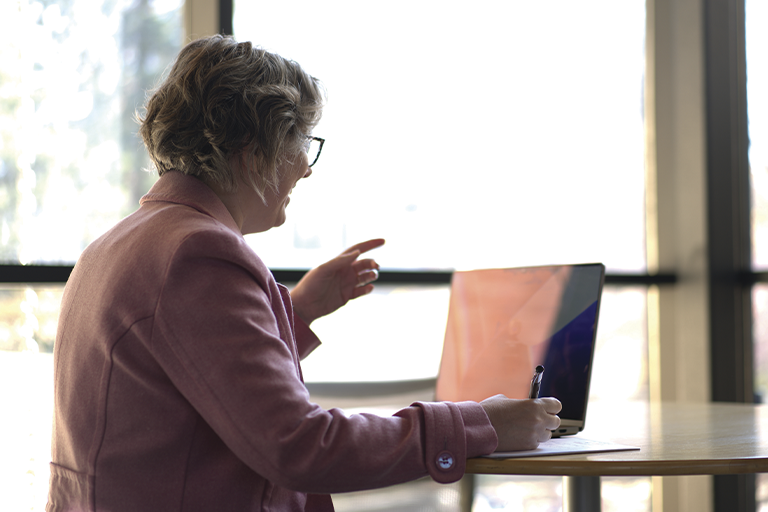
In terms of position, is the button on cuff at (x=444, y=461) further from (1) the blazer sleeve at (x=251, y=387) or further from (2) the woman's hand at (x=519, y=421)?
(2) the woman's hand at (x=519, y=421)

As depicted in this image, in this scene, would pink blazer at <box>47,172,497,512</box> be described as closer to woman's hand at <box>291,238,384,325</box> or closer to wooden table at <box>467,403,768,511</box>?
wooden table at <box>467,403,768,511</box>

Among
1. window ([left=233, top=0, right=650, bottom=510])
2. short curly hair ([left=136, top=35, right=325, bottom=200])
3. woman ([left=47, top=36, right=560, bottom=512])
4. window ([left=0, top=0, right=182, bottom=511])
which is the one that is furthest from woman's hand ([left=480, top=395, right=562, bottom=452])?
window ([left=0, top=0, right=182, bottom=511])

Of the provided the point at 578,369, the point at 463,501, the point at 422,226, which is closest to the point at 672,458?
the point at 578,369

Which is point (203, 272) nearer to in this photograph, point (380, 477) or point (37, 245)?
point (380, 477)

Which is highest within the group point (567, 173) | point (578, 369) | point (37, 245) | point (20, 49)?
point (20, 49)

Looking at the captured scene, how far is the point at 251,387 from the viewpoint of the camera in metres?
0.80

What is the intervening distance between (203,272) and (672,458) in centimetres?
74

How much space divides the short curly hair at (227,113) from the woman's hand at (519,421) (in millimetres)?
515

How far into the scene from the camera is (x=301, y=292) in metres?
1.49

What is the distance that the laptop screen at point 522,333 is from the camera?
119 cm

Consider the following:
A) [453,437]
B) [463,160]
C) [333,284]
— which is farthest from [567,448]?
[463,160]

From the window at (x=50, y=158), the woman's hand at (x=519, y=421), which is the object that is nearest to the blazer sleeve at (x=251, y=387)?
the woman's hand at (x=519, y=421)

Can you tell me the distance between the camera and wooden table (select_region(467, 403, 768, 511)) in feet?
3.14

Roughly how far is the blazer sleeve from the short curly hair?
0.66 feet
